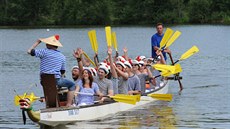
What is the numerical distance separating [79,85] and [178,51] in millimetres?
28421

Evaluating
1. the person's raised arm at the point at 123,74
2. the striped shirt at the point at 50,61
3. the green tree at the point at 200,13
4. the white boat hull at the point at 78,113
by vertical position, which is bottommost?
the white boat hull at the point at 78,113

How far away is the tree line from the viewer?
93.4 m

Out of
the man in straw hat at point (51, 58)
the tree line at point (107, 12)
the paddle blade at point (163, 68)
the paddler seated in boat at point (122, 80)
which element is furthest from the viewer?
the tree line at point (107, 12)

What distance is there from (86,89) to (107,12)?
250 feet

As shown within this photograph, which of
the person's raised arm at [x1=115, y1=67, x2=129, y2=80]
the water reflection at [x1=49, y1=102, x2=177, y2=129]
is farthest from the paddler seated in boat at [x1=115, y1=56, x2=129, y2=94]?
the water reflection at [x1=49, y1=102, x2=177, y2=129]

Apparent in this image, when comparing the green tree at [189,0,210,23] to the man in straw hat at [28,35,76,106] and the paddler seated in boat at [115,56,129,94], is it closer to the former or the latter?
the paddler seated in boat at [115,56,129,94]

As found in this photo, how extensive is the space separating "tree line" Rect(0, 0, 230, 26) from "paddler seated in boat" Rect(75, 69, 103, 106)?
75.2 meters

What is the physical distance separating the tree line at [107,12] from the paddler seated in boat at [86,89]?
2960 inches

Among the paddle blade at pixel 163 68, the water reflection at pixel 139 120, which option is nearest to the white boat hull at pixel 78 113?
the water reflection at pixel 139 120

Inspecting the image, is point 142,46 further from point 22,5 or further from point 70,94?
point 22,5

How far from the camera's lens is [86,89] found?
683 inches

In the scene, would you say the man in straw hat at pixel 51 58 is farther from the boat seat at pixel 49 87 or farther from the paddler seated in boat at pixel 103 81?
the paddler seated in boat at pixel 103 81

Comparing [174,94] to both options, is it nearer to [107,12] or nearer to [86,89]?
[86,89]

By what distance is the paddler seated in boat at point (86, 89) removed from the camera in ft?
56.4
